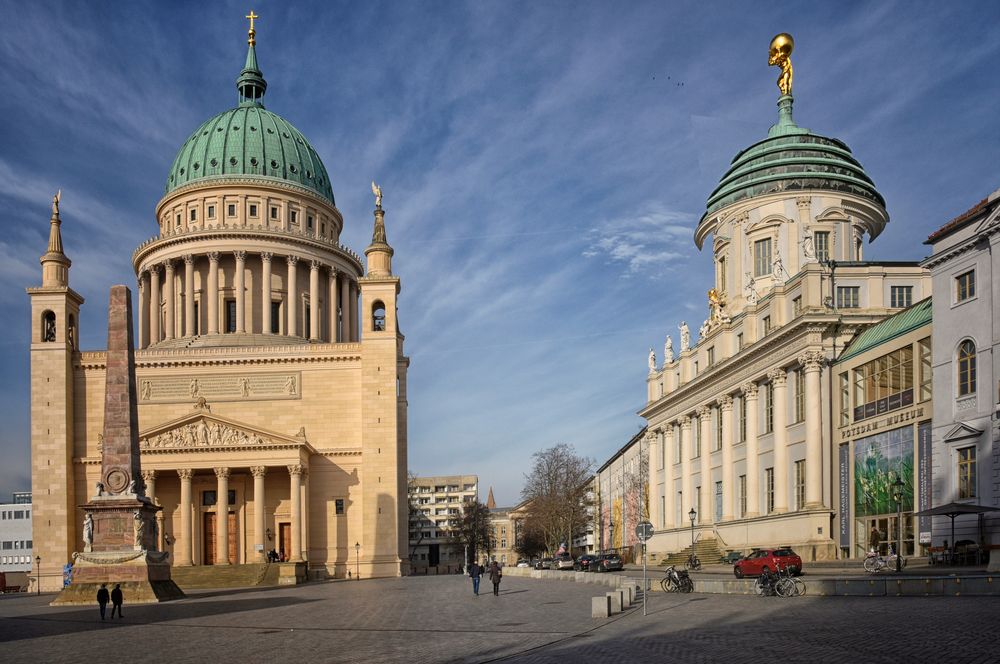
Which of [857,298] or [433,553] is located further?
[433,553]

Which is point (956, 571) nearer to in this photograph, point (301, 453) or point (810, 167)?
point (810, 167)

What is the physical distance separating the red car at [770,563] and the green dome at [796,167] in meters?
30.1

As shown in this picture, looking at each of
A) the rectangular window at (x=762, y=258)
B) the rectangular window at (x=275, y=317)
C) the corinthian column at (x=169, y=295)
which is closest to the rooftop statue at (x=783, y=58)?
the rectangular window at (x=762, y=258)

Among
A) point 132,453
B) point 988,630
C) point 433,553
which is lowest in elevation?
point 433,553

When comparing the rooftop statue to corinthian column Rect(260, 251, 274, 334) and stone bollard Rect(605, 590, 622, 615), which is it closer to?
corinthian column Rect(260, 251, 274, 334)

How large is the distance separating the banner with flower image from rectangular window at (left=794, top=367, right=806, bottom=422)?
4474 mm

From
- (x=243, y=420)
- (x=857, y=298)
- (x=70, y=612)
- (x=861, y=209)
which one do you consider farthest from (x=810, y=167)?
(x=70, y=612)

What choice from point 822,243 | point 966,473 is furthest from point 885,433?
point 822,243

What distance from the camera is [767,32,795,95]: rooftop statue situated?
6969 centimetres

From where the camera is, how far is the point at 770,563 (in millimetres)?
39625

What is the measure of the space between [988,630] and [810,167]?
50076mm

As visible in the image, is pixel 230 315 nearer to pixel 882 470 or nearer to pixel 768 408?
pixel 768 408

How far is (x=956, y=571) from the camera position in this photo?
32906 millimetres

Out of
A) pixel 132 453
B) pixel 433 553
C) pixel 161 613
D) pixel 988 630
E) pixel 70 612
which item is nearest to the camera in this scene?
pixel 988 630
